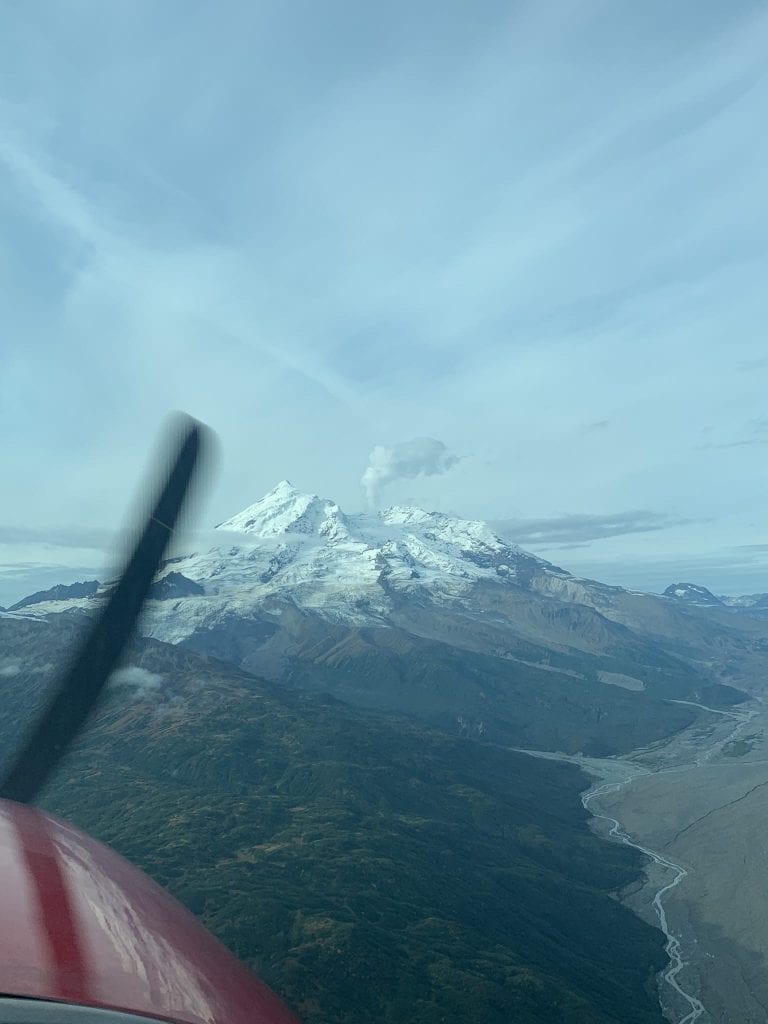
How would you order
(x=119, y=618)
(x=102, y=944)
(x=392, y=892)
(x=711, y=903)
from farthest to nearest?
1. (x=711, y=903)
2. (x=392, y=892)
3. (x=119, y=618)
4. (x=102, y=944)

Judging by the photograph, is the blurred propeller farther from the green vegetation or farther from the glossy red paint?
the green vegetation

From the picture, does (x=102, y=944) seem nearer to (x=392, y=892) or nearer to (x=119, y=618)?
(x=119, y=618)

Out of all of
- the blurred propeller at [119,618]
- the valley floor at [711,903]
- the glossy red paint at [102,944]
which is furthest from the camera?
the valley floor at [711,903]

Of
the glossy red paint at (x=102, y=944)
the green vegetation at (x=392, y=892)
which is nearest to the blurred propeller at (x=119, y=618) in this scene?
the glossy red paint at (x=102, y=944)

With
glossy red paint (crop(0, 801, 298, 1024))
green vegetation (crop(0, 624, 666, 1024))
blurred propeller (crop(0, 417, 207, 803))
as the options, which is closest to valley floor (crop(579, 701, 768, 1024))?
green vegetation (crop(0, 624, 666, 1024))

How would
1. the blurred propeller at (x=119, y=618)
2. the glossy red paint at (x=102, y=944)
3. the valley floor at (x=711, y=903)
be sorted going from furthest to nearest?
the valley floor at (x=711, y=903) < the blurred propeller at (x=119, y=618) < the glossy red paint at (x=102, y=944)

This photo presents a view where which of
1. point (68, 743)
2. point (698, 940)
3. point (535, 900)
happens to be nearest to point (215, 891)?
point (535, 900)

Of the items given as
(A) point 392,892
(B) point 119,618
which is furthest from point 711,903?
(B) point 119,618

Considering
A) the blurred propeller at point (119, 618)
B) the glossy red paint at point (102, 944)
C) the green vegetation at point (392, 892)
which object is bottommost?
the green vegetation at point (392, 892)

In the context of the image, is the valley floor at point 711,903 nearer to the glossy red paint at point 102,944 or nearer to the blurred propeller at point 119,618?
the blurred propeller at point 119,618
